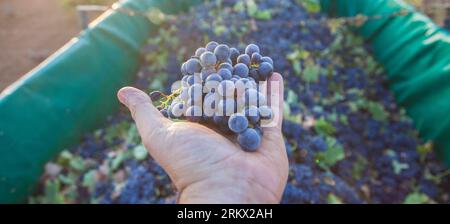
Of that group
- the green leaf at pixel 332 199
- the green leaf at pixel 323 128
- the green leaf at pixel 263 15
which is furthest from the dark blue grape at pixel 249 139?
the green leaf at pixel 263 15

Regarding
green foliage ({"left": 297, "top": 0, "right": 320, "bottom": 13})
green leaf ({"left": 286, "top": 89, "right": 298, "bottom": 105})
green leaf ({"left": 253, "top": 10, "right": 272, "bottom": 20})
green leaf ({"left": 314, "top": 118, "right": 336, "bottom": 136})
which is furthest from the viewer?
green foliage ({"left": 297, "top": 0, "right": 320, "bottom": 13})

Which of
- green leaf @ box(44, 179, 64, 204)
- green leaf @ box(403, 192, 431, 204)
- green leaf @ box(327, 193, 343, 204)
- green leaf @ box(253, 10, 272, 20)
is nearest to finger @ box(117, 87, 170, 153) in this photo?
green leaf @ box(327, 193, 343, 204)

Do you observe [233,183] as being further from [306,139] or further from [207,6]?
[207,6]

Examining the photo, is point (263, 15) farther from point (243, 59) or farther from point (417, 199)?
point (243, 59)

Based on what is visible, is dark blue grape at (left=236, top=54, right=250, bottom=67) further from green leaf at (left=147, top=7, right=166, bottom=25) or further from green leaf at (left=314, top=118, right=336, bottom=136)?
green leaf at (left=147, top=7, right=166, bottom=25)

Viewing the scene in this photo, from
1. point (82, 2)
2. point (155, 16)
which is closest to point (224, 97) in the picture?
point (155, 16)

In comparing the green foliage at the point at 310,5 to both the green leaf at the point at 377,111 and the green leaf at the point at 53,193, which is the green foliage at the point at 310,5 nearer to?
the green leaf at the point at 377,111

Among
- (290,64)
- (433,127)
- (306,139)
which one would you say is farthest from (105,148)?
(433,127)
